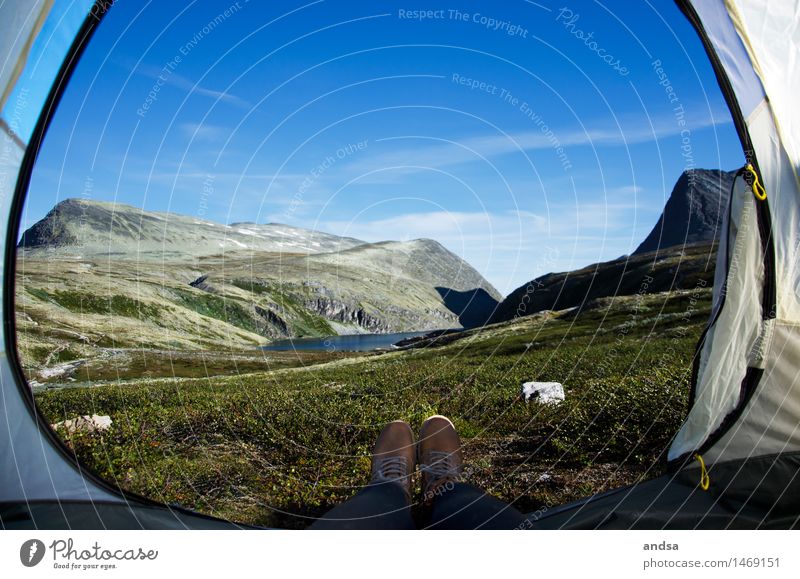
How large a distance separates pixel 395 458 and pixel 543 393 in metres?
7.01

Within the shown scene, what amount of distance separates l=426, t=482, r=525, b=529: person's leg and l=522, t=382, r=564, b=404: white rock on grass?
23.0 ft

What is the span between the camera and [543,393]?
12.0 m

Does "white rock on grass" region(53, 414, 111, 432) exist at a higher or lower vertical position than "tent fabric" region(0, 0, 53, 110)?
lower

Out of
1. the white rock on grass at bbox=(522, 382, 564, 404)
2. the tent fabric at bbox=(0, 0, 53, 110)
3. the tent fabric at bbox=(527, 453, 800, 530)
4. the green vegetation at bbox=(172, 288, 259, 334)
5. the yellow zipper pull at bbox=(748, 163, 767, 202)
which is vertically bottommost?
the green vegetation at bbox=(172, 288, 259, 334)

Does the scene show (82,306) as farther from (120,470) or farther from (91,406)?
(120,470)

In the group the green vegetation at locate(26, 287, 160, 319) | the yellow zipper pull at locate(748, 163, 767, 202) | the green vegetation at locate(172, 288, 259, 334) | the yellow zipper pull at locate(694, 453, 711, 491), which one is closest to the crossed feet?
the yellow zipper pull at locate(694, 453, 711, 491)

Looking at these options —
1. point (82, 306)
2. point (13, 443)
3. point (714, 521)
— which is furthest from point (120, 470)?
point (82, 306)

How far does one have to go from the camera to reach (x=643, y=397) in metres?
9.70

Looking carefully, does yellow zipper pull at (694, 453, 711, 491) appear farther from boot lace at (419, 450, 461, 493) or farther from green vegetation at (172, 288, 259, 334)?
green vegetation at (172, 288, 259, 334)

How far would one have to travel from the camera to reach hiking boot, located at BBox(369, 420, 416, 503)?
5.35 meters

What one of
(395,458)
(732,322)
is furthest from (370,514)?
(732,322)

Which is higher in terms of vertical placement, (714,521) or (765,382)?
(765,382)

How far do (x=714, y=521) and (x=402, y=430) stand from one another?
310 centimetres

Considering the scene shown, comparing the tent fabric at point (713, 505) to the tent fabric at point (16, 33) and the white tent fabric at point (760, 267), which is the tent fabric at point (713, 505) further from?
the tent fabric at point (16, 33)
